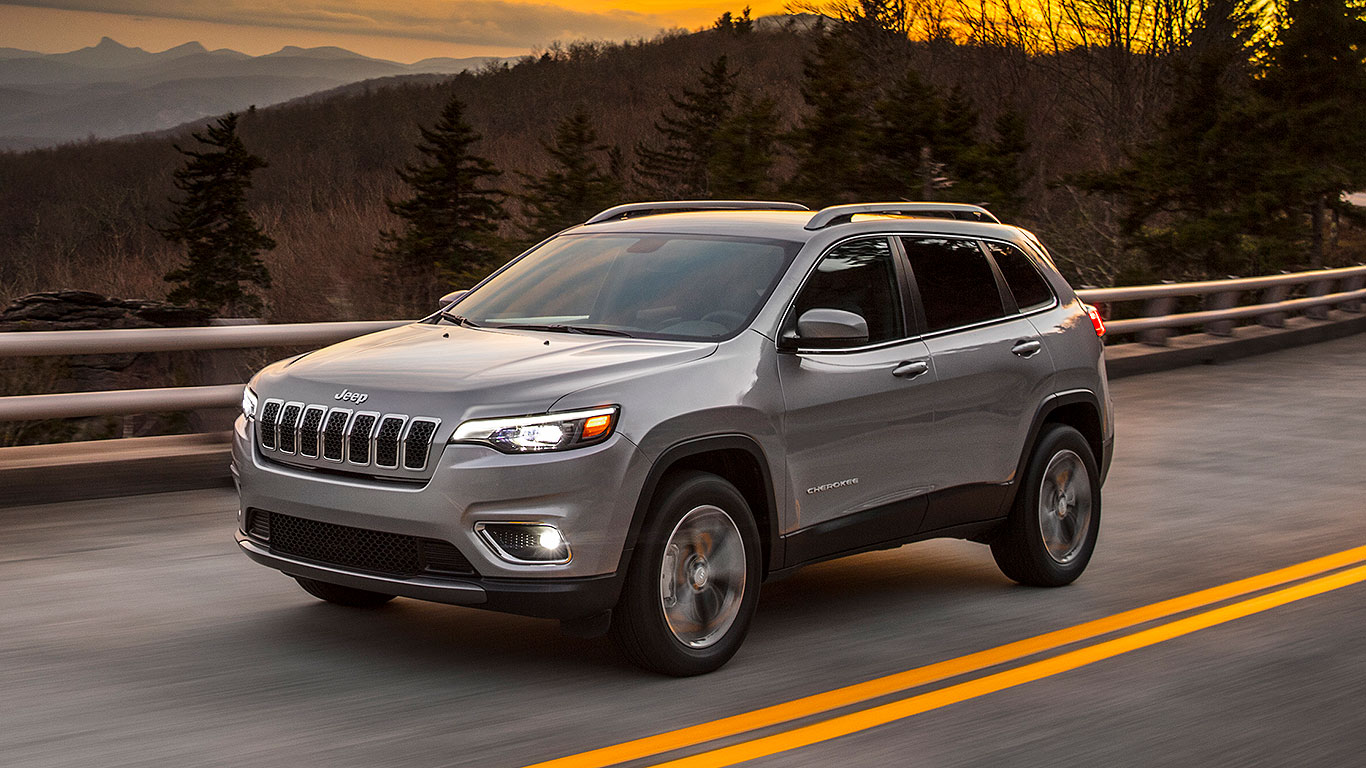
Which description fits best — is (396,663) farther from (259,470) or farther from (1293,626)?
(1293,626)

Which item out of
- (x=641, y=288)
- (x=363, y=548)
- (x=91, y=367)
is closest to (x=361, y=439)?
(x=363, y=548)

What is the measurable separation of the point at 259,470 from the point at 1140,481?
281 inches

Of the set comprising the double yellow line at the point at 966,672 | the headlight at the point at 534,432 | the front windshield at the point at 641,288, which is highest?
the front windshield at the point at 641,288

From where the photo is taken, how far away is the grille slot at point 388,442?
5.43 m

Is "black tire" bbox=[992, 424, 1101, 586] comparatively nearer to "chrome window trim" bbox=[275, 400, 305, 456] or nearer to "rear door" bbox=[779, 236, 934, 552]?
"rear door" bbox=[779, 236, 934, 552]

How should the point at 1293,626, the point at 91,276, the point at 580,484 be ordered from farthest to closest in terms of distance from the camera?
the point at 91,276, the point at 1293,626, the point at 580,484

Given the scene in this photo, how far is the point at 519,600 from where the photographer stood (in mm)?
5387

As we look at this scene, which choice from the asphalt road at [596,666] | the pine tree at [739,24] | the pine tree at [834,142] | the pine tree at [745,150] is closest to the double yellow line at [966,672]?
the asphalt road at [596,666]

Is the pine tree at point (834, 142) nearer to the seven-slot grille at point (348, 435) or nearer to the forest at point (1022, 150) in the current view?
the forest at point (1022, 150)

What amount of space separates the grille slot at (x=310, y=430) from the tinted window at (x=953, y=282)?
9.02 ft

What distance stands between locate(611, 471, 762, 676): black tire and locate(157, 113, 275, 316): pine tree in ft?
159

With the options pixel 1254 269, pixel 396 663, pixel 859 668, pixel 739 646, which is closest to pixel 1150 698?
pixel 859 668

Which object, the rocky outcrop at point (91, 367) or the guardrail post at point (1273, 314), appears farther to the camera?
the guardrail post at point (1273, 314)

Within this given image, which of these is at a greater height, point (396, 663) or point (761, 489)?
point (761, 489)
